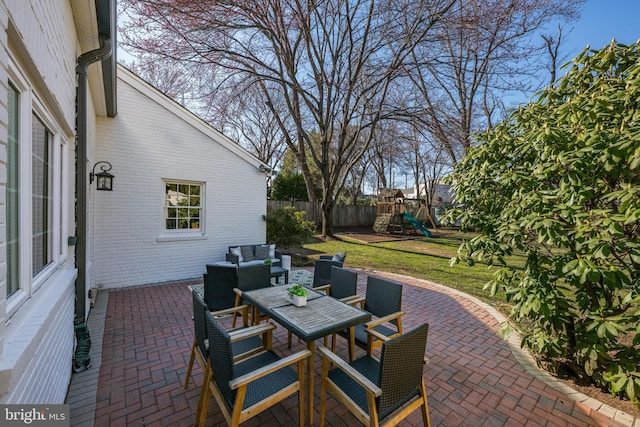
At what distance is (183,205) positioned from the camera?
7.07m

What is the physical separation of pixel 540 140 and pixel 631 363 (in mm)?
2253

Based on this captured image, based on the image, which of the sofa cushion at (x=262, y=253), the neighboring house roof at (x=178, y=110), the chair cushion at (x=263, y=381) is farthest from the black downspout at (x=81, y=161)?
the sofa cushion at (x=262, y=253)

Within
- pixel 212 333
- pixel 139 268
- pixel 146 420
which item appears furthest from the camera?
pixel 139 268

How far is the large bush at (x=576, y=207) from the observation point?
7.73 feet

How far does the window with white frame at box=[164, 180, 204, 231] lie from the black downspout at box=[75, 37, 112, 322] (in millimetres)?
3329

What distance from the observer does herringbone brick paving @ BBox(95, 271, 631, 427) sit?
2510mm

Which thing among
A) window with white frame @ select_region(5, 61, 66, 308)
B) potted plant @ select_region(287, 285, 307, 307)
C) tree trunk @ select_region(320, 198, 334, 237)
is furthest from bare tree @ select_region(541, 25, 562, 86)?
window with white frame @ select_region(5, 61, 66, 308)

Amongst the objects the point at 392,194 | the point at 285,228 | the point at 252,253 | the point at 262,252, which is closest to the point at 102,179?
the point at 252,253

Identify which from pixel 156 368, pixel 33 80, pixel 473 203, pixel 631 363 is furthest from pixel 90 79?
pixel 631 363

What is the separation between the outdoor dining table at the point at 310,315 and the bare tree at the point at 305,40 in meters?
7.00

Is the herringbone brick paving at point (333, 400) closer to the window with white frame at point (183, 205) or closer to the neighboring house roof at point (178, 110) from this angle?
the window with white frame at point (183, 205)

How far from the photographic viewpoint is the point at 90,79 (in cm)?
439

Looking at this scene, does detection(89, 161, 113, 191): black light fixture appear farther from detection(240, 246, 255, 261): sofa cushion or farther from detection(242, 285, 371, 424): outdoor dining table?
detection(242, 285, 371, 424): outdoor dining table

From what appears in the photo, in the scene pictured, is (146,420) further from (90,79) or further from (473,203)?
(90,79)
